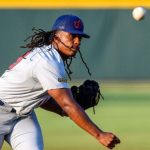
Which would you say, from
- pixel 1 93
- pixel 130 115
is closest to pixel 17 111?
pixel 1 93

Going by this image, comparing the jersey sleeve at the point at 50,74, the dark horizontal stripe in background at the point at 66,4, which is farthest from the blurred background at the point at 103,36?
the jersey sleeve at the point at 50,74

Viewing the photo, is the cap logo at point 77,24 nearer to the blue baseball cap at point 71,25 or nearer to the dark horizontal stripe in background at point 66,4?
the blue baseball cap at point 71,25

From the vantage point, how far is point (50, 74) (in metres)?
3.22

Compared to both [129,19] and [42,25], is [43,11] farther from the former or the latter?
[129,19]

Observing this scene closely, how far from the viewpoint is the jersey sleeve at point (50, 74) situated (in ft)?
10.5

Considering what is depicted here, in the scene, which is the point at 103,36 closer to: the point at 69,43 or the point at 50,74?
the point at 69,43

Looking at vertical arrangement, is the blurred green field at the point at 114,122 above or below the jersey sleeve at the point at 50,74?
below

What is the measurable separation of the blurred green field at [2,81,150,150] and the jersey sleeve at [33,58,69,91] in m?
2.00

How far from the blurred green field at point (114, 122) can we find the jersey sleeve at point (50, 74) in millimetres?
1997

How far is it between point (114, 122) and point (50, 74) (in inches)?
141

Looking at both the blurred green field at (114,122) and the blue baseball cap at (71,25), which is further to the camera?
the blurred green field at (114,122)

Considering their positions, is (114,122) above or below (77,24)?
below

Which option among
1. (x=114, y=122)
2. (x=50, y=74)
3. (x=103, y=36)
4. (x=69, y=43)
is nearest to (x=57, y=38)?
(x=69, y=43)

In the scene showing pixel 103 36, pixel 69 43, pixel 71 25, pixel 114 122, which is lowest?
pixel 114 122
